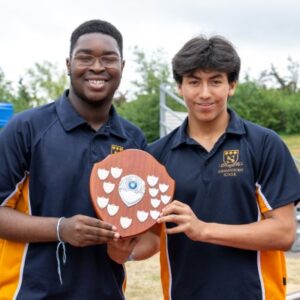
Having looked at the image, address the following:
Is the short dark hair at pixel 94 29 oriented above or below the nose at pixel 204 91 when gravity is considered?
above

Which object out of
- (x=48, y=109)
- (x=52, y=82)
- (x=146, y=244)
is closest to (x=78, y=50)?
(x=48, y=109)

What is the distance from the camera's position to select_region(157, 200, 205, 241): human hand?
2.30m

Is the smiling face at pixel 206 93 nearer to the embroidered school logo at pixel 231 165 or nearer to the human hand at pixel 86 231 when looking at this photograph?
the embroidered school logo at pixel 231 165

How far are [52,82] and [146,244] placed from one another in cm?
3542

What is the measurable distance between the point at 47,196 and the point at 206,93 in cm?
77

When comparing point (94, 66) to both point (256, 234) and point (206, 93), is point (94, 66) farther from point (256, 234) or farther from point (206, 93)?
point (256, 234)

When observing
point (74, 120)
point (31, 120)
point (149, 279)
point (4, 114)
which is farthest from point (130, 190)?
point (149, 279)

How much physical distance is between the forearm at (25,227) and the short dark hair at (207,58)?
0.84 meters

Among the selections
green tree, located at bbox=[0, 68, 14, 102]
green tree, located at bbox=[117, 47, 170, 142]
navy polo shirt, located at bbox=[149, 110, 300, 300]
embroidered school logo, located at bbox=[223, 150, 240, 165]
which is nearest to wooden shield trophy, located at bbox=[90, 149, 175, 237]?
navy polo shirt, located at bbox=[149, 110, 300, 300]

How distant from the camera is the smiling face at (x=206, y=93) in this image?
2559 mm

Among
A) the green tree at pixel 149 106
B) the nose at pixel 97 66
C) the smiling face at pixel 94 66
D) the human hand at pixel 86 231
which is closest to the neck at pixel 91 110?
the smiling face at pixel 94 66

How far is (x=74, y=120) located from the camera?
2494 millimetres

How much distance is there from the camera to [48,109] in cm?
255

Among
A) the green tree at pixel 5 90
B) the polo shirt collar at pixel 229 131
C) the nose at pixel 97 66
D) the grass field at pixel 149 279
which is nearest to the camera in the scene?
the nose at pixel 97 66
